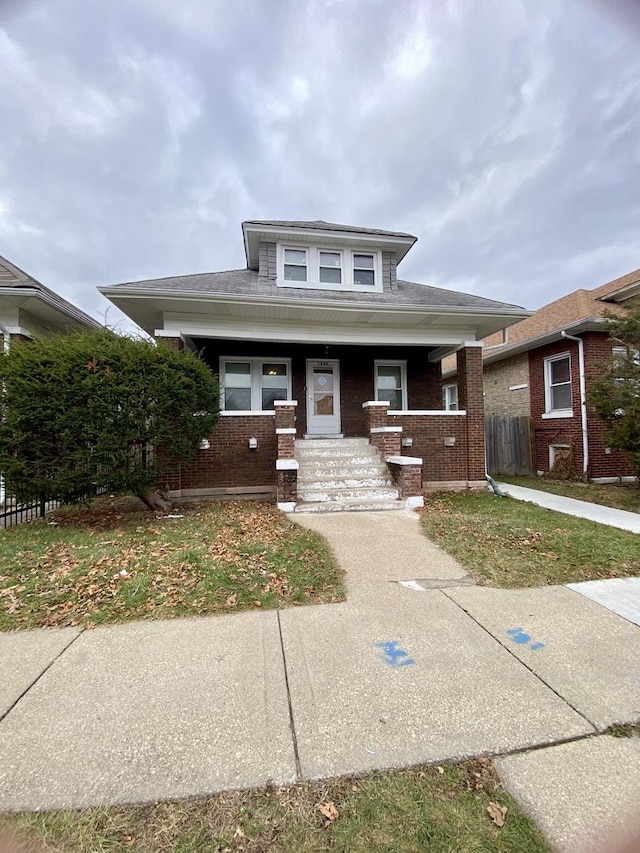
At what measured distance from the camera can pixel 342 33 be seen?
16.6 feet

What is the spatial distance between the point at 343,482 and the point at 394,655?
15.4 ft

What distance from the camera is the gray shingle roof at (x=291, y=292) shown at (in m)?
7.59

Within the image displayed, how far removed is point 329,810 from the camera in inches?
60.4

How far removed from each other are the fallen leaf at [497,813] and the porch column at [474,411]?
750cm

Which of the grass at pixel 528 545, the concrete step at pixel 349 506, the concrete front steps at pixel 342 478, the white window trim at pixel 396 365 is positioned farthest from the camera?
the white window trim at pixel 396 365

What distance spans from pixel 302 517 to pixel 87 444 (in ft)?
10.9

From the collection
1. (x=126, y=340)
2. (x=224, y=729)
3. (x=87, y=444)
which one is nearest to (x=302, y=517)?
(x=87, y=444)

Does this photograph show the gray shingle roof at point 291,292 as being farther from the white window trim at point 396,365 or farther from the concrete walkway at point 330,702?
the concrete walkway at point 330,702

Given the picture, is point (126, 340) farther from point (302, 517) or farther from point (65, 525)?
point (302, 517)

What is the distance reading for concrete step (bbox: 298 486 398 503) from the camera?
270 inches

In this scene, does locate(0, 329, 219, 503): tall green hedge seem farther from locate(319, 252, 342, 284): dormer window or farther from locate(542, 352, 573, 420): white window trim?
locate(542, 352, 573, 420): white window trim

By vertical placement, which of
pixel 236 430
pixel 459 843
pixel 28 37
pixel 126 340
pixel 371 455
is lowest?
pixel 459 843

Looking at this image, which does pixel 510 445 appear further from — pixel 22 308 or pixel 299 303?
pixel 22 308

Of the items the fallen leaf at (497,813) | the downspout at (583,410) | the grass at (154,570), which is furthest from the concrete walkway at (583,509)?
the fallen leaf at (497,813)
